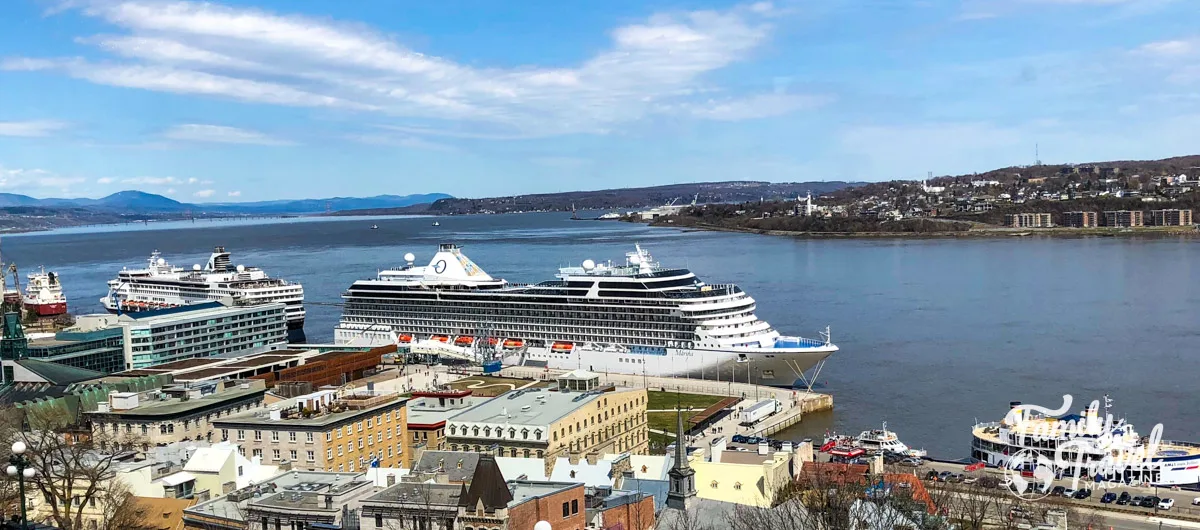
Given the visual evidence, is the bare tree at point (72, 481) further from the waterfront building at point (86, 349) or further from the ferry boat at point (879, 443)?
the waterfront building at point (86, 349)

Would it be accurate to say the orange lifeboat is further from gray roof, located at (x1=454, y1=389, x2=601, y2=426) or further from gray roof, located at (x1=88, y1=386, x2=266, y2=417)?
Answer: gray roof, located at (x1=88, y1=386, x2=266, y2=417)

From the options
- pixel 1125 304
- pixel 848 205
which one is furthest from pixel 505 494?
pixel 848 205

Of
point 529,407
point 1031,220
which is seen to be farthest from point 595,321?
point 1031,220

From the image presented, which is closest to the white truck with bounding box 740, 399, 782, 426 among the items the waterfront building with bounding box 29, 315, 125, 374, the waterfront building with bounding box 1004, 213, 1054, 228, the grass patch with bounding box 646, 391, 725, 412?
the grass patch with bounding box 646, 391, 725, 412

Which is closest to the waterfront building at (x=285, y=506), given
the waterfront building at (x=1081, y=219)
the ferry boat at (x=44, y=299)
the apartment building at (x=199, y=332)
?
the apartment building at (x=199, y=332)

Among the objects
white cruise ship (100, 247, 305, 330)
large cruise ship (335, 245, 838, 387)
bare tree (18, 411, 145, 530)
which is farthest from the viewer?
white cruise ship (100, 247, 305, 330)
